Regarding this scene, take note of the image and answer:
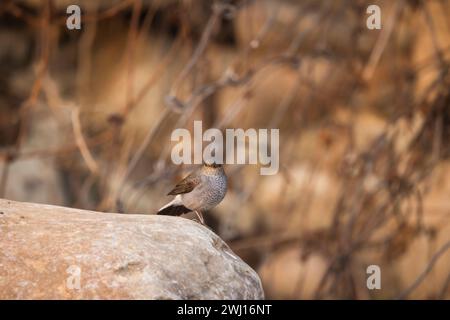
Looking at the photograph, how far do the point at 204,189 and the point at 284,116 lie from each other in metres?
4.76

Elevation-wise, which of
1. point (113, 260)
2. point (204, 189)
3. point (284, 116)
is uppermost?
point (284, 116)

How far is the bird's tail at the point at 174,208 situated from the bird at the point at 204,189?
2.9 inches

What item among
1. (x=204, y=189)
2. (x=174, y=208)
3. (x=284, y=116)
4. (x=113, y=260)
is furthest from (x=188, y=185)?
(x=284, y=116)

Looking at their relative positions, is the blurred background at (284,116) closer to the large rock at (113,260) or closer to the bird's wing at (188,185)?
the bird's wing at (188,185)

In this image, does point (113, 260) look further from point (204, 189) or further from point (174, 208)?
point (174, 208)

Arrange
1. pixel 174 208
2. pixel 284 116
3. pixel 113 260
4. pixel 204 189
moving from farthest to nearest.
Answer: pixel 284 116
pixel 174 208
pixel 204 189
pixel 113 260

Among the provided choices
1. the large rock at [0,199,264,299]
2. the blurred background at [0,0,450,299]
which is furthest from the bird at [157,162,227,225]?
the blurred background at [0,0,450,299]

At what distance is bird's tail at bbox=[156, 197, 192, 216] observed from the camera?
4000mm

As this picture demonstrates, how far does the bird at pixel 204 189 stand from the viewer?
12.2ft

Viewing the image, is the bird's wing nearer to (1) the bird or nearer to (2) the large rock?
(1) the bird

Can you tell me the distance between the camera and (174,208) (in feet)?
13.3

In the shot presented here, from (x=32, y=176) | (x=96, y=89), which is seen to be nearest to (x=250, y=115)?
(x=96, y=89)
